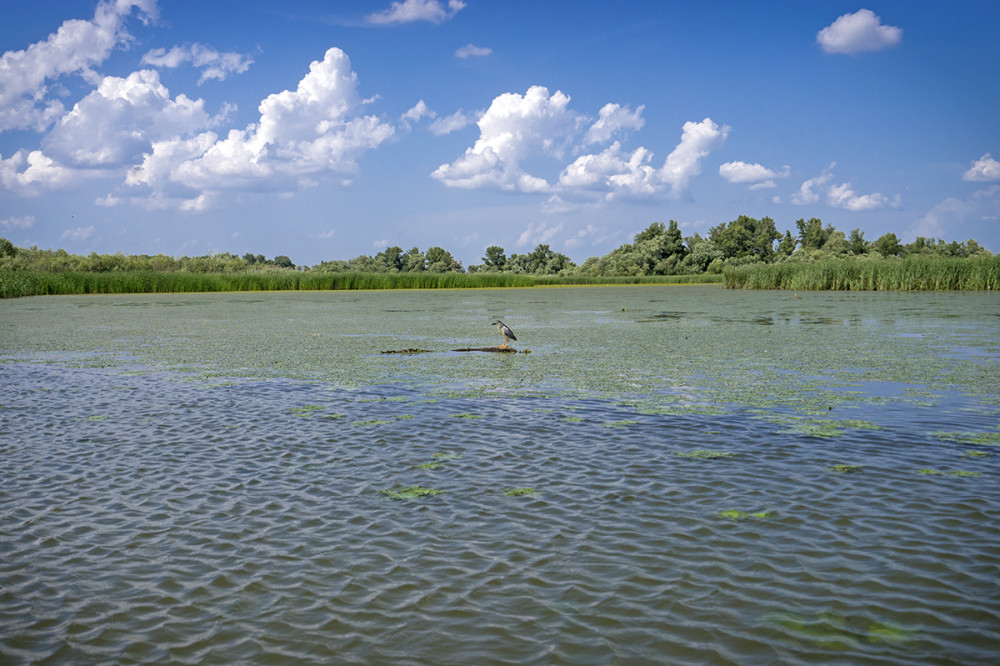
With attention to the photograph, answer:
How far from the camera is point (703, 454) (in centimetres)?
817

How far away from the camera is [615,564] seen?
5.28m

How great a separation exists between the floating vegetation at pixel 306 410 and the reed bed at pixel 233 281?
53356mm

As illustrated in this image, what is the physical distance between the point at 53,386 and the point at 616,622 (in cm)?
1209

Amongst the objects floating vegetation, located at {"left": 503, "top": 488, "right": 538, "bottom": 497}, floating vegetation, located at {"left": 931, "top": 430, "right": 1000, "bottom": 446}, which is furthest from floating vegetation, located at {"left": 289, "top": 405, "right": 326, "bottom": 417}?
floating vegetation, located at {"left": 931, "top": 430, "right": 1000, "bottom": 446}

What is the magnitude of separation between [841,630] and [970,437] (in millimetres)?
5699

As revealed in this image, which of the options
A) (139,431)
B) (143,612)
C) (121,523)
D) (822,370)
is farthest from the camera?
(822,370)

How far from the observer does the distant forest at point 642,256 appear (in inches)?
3602

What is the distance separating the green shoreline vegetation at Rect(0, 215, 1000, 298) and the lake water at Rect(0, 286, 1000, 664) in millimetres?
47565

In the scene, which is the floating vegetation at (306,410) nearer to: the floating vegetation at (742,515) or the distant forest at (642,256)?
the floating vegetation at (742,515)

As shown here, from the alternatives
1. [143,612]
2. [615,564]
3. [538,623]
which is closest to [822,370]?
[615,564]

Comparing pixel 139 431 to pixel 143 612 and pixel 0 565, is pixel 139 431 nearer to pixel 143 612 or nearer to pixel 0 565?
pixel 0 565

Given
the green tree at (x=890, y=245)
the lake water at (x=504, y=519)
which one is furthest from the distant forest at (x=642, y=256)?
the lake water at (x=504, y=519)

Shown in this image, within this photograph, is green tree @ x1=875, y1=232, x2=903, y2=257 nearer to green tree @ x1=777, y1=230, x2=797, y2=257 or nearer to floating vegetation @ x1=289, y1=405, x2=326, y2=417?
green tree @ x1=777, y1=230, x2=797, y2=257

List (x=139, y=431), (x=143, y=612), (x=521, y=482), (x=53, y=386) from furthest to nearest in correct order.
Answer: (x=53, y=386)
(x=139, y=431)
(x=521, y=482)
(x=143, y=612)
